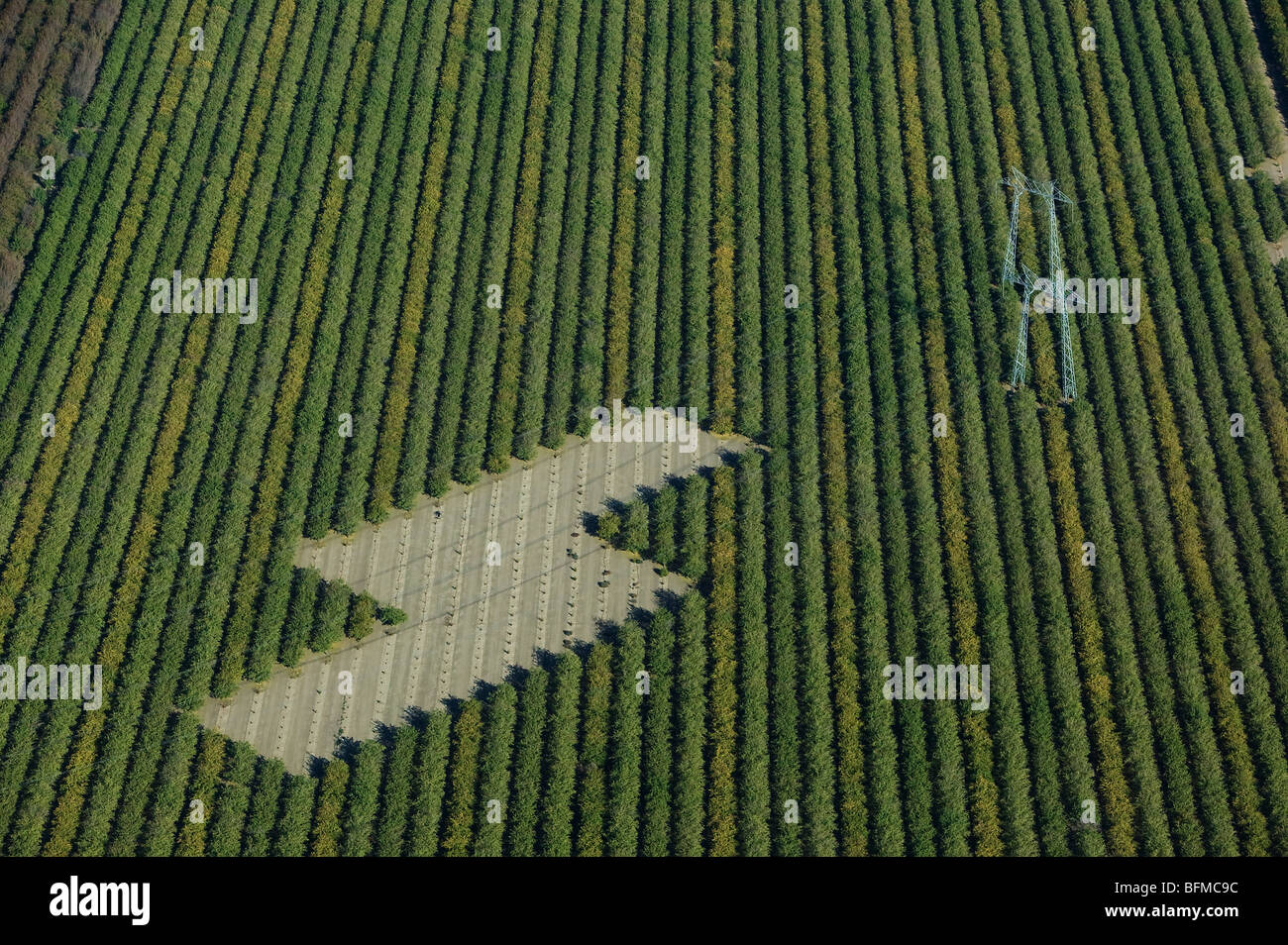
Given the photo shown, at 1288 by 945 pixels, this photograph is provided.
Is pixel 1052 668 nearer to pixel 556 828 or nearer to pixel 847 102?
pixel 556 828

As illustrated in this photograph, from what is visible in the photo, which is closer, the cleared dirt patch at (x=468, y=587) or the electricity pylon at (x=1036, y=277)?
the cleared dirt patch at (x=468, y=587)

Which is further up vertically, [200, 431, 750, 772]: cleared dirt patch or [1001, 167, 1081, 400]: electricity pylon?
[1001, 167, 1081, 400]: electricity pylon

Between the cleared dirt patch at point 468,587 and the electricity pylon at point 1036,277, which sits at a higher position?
the electricity pylon at point 1036,277

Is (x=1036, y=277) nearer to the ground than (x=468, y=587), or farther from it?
farther from it

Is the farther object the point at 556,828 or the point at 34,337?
the point at 34,337

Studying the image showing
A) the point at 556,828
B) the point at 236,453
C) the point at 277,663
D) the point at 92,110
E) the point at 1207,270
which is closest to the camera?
the point at 556,828

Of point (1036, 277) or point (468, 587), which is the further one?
point (1036, 277)

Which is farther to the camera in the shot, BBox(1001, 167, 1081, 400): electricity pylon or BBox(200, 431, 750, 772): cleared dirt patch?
BBox(1001, 167, 1081, 400): electricity pylon

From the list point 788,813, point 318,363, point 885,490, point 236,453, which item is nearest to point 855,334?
point 885,490
